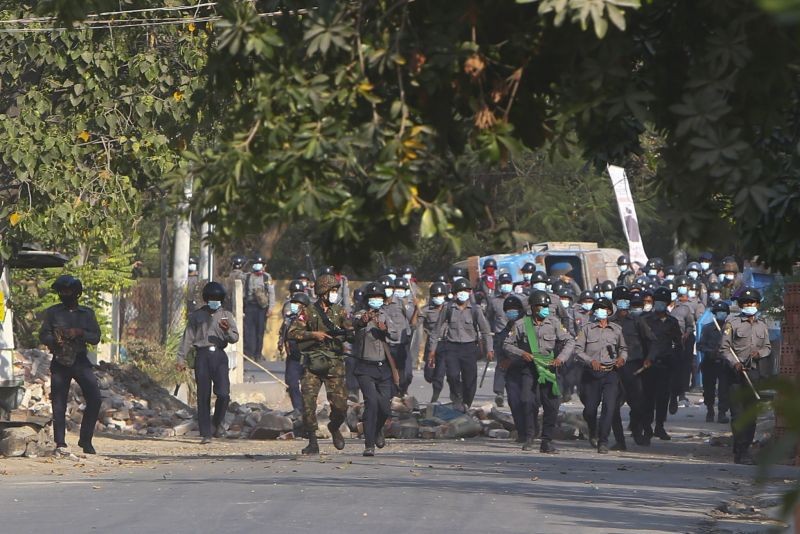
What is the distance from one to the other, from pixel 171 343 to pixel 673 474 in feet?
41.5

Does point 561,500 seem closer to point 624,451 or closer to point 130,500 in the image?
point 130,500

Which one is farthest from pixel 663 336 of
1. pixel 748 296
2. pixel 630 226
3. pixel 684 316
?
pixel 630 226

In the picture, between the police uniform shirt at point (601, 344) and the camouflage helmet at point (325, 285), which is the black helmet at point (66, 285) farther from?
the police uniform shirt at point (601, 344)

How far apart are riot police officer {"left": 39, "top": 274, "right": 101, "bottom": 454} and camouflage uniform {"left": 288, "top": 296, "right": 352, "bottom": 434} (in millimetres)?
2166

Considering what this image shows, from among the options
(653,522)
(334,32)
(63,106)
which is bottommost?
(653,522)

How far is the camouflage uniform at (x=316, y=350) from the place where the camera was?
51.3ft

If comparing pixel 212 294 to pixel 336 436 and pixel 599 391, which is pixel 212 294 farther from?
pixel 599 391

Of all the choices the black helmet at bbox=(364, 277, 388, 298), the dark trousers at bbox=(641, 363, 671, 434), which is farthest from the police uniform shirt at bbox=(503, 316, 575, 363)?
the black helmet at bbox=(364, 277, 388, 298)

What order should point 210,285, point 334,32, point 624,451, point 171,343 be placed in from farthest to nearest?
point 171,343 < point 210,285 < point 624,451 < point 334,32

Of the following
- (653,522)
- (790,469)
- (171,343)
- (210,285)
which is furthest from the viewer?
(171,343)

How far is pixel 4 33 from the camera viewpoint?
15.0m

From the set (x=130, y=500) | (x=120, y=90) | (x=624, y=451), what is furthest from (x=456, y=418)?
(x=130, y=500)

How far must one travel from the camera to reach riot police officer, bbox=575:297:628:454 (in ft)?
54.8

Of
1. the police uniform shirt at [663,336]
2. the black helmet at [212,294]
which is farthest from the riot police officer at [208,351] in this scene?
the police uniform shirt at [663,336]
